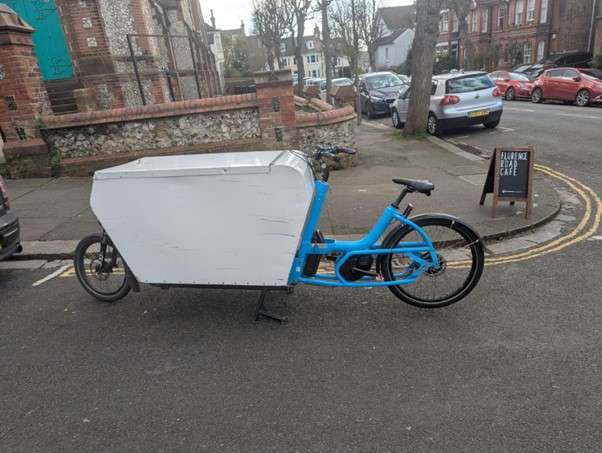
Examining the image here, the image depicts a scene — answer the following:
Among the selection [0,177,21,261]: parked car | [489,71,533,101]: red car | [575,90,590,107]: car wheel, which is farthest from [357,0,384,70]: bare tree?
Answer: [0,177,21,261]: parked car

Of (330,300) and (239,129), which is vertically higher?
(239,129)

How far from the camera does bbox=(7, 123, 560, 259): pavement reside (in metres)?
5.38

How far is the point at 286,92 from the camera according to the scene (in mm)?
7980

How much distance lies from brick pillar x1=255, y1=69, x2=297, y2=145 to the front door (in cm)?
706

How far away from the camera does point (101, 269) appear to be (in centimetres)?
398

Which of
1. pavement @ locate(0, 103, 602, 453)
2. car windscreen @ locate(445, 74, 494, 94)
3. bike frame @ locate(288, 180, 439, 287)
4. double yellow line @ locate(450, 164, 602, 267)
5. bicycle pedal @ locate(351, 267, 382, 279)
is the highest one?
car windscreen @ locate(445, 74, 494, 94)

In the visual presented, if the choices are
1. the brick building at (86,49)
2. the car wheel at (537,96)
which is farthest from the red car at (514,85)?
the brick building at (86,49)

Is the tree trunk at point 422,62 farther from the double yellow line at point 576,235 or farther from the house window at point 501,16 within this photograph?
the house window at point 501,16

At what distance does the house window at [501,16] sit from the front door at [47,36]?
37.0m

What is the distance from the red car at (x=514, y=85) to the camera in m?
20.3

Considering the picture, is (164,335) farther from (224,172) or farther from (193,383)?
(224,172)

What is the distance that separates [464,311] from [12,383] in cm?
339

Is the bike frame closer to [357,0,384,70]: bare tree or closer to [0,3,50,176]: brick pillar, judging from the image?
[0,3,50,176]: brick pillar

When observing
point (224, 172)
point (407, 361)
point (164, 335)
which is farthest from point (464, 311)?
point (164, 335)
